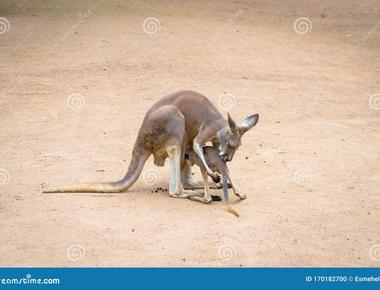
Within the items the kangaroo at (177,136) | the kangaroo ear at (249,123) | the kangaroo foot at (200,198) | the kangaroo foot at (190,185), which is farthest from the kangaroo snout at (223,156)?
the kangaroo foot at (190,185)

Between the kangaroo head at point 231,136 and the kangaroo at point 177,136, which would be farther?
the kangaroo at point 177,136

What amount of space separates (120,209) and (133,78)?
4.71 metres

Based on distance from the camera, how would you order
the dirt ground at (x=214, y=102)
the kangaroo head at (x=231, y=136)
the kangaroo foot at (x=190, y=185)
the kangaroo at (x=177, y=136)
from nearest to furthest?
the dirt ground at (x=214, y=102), the kangaroo head at (x=231, y=136), the kangaroo at (x=177, y=136), the kangaroo foot at (x=190, y=185)

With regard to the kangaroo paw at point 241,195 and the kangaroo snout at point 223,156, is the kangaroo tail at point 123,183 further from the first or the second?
the kangaroo paw at point 241,195

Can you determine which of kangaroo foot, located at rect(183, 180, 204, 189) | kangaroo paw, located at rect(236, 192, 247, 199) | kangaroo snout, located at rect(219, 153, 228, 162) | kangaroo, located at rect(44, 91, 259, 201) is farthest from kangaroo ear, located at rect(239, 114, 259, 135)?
kangaroo foot, located at rect(183, 180, 204, 189)

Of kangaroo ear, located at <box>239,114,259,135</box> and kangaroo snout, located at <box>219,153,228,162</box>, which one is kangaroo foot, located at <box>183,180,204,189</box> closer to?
kangaroo snout, located at <box>219,153,228,162</box>

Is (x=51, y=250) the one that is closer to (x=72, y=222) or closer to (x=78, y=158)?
(x=72, y=222)

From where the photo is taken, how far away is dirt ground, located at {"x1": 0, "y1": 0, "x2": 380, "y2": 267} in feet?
22.3

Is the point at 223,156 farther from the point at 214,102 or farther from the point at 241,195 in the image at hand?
the point at 214,102

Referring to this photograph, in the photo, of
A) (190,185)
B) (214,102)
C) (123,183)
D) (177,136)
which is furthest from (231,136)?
(214,102)

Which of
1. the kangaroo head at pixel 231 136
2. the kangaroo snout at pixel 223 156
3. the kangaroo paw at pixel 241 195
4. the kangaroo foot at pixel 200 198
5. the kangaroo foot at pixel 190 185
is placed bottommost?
the kangaroo foot at pixel 200 198

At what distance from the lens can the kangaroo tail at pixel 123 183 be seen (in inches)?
312

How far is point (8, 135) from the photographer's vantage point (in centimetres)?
983

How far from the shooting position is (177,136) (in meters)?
7.97
